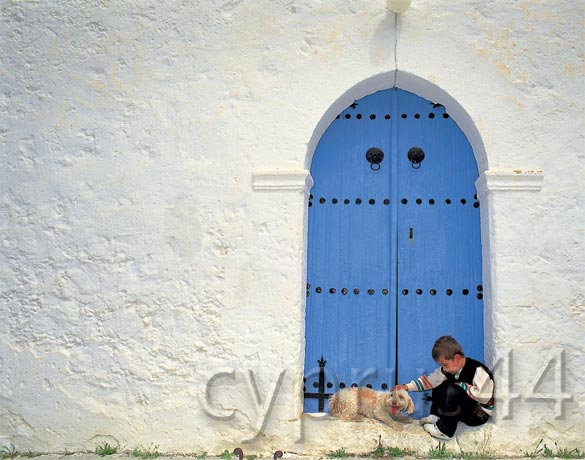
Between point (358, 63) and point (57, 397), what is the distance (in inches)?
114

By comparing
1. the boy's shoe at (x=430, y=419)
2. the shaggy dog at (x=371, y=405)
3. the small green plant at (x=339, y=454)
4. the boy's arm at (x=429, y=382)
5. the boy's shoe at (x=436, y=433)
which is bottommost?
the small green plant at (x=339, y=454)

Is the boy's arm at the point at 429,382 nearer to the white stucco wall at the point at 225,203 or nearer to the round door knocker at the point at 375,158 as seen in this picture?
the white stucco wall at the point at 225,203

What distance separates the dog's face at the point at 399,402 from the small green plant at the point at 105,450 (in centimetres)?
170

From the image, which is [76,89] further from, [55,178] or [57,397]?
[57,397]

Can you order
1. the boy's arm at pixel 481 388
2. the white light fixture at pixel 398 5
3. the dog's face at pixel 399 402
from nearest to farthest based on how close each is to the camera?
the boy's arm at pixel 481 388 < the dog's face at pixel 399 402 < the white light fixture at pixel 398 5

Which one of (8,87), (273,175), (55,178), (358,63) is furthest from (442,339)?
(8,87)

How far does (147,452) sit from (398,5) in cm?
325

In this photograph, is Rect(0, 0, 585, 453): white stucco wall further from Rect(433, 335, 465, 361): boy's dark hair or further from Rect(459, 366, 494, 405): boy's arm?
Rect(433, 335, 465, 361): boy's dark hair

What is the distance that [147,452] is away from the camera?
369 cm

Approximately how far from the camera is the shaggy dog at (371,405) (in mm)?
3652

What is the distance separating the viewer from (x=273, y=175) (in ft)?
12.8

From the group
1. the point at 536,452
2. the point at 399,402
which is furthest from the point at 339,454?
the point at 536,452

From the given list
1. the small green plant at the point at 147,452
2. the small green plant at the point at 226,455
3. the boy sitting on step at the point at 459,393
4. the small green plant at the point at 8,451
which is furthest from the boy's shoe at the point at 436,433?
the small green plant at the point at 8,451

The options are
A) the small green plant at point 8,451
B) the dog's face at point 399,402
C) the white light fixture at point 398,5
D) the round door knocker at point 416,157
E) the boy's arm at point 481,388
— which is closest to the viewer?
the boy's arm at point 481,388
